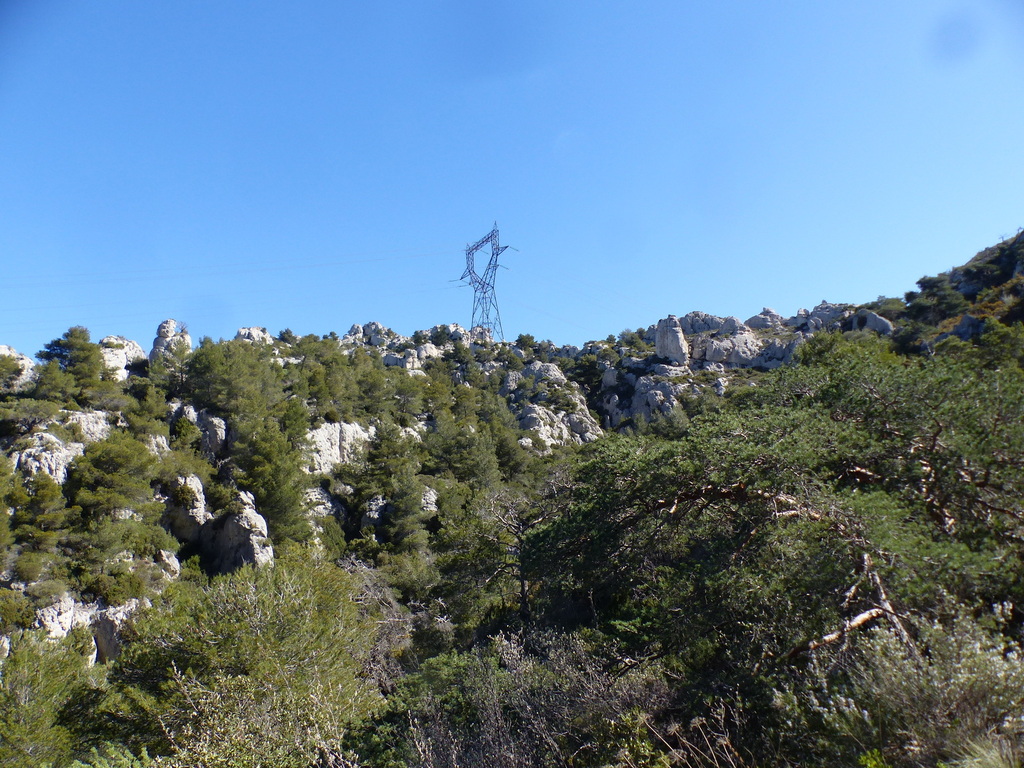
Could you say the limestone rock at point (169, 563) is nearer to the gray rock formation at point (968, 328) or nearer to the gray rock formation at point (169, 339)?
the gray rock formation at point (169, 339)

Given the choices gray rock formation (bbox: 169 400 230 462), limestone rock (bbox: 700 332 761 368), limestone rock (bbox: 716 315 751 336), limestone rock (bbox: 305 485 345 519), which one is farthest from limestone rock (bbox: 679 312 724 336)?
gray rock formation (bbox: 169 400 230 462)

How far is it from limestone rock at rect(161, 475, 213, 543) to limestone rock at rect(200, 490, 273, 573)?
42 centimetres

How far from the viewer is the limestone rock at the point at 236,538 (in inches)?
941

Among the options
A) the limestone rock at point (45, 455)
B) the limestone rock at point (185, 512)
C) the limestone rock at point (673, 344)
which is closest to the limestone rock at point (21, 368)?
the limestone rock at point (45, 455)

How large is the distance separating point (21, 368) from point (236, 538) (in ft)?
56.5

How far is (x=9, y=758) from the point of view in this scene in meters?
10.0

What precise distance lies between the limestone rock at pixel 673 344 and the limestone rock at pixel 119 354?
41.5 metres

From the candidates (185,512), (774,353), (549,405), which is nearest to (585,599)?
(185,512)

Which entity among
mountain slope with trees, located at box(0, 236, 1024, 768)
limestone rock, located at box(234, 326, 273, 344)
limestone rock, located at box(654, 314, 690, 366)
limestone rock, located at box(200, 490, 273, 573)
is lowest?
mountain slope with trees, located at box(0, 236, 1024, 768)

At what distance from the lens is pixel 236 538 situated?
966 inches

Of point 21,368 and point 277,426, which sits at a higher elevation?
point 21,368

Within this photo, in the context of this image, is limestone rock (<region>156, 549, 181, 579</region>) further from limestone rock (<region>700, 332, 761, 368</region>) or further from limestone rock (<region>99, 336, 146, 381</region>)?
limestone rock (<region>700, 332, 761, 368</region>)

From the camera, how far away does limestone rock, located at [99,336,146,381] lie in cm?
3190

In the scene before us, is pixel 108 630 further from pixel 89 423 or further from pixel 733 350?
pixel 733 350
